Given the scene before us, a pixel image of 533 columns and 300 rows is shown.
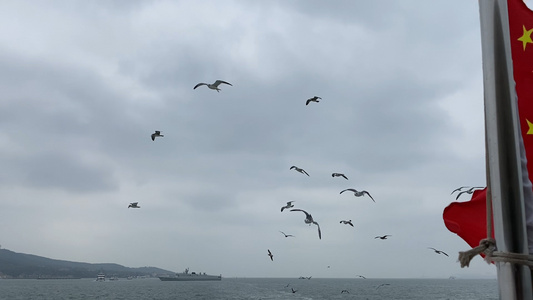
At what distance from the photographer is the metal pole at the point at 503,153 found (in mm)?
2783

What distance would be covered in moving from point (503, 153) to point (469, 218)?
199 inches

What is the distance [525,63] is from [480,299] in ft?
451

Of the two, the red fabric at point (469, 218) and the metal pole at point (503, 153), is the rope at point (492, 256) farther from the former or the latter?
the red fabric at point (469, 218)

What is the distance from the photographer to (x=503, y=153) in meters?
2.88

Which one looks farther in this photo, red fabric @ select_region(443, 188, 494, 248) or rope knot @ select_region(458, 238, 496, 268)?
red fabric @ select_region(443, 188, 494, 248)

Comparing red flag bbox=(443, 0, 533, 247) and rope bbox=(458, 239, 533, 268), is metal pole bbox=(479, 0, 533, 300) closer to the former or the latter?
rope bbox=(458, 239, 533, 268)

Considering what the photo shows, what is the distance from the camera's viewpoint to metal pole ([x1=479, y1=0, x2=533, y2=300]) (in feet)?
9.13

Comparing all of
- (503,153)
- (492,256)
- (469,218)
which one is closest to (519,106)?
(469,218)

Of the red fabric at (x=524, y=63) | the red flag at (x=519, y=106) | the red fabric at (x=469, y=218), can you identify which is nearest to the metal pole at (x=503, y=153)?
the red flag at (x=519, y=106)

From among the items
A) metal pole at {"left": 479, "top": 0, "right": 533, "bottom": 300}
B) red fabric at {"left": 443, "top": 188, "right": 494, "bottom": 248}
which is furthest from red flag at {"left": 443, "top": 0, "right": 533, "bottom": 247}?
metal pole at {"left": 479, "top": 0, "right": 533, "bottom": 300}

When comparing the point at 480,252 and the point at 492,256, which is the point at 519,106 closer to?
the point at 480,252

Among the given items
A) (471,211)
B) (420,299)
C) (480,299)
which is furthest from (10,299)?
(471,211)

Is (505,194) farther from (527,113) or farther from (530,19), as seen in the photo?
(530,19)

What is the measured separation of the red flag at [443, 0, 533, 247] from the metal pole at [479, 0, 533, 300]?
3.51 meters
